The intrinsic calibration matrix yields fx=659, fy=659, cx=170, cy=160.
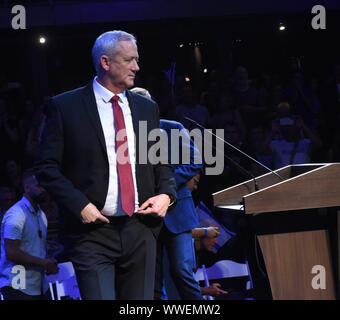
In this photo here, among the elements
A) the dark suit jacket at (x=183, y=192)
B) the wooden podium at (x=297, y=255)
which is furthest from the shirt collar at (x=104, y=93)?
the dark suit jacket at (x=183, y=192)

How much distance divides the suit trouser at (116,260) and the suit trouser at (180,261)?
4.50 ft

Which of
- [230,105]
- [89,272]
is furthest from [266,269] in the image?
[230,105]

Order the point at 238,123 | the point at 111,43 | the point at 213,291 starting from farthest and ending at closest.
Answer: the point at 238,123, the point at 213,291, the point at 111,43

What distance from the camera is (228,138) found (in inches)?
248

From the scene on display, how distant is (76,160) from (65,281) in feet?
10.0

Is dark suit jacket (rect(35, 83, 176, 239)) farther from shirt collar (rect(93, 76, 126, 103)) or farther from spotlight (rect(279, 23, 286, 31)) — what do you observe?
spotlight (rect(279, 23, 286, 31))

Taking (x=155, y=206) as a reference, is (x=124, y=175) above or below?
above

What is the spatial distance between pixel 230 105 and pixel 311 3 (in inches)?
88.9

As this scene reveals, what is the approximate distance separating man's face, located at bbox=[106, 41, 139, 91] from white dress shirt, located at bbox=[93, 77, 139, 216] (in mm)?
59

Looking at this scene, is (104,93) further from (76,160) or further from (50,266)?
(50,266)

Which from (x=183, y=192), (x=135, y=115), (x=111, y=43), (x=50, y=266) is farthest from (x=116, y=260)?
(x=50, y=266)

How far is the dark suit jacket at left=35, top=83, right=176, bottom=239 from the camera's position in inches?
101

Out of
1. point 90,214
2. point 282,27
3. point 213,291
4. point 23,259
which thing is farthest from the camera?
point 282,27

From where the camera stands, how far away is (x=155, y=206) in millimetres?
2619
